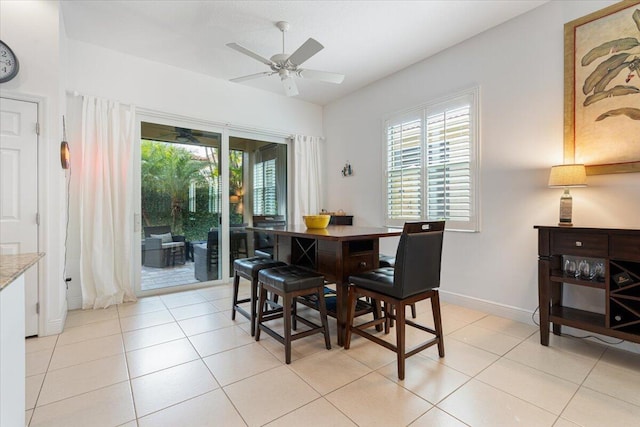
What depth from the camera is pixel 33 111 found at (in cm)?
258

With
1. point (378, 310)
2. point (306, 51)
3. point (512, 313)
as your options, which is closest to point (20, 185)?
point (306, 51)

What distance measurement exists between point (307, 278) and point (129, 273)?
8.45 feet

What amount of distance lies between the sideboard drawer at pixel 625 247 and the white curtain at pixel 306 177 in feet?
12.3

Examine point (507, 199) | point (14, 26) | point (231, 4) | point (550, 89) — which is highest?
point (231, 4)

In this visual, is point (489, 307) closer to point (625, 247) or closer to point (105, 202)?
point (625, 247)

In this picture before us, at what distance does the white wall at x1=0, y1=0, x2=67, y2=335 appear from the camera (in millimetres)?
2498

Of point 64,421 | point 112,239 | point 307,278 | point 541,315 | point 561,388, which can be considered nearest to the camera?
point 64,421

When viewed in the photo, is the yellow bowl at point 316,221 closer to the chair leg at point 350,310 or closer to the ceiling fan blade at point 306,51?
the chair leg at point 350,310

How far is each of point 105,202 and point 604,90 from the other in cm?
496

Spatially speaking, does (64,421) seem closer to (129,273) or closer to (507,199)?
(129,273)

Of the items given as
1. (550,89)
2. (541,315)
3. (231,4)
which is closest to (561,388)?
(541,315)

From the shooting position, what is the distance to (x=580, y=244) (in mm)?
2203

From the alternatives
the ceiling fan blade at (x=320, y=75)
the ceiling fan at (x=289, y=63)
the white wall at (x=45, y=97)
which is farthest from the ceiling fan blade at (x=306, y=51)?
the white wall at (x=45, y=97)

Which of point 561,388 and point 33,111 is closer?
point 561,388
